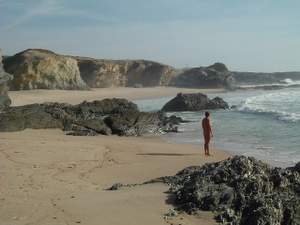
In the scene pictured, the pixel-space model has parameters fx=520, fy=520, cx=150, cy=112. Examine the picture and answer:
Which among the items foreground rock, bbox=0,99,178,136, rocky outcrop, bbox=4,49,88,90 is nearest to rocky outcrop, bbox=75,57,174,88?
rocky outcrop, bbox=4,49,88,90

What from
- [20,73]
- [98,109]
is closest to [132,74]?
[20,73]

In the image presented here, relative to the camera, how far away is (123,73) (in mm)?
71625

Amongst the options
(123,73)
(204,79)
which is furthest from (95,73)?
(204,79)

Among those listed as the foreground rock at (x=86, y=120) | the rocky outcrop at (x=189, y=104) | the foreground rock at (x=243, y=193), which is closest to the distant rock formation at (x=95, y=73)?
the rocky outcrop at (x=189, y=104)

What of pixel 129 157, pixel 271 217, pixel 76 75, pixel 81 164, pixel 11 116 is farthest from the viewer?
pixel 76 75

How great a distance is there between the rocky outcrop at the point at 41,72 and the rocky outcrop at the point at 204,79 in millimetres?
27986

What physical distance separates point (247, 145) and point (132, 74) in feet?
186

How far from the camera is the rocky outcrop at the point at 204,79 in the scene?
76.8m

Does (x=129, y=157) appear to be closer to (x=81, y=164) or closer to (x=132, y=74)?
(x=81, y=164)

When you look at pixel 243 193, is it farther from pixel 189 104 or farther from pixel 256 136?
pixel 189 104

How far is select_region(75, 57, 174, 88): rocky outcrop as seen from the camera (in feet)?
212

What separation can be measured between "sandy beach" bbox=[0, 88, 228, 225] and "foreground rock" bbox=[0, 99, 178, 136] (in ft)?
3.61

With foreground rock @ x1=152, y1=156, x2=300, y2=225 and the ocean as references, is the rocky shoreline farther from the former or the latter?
the ocean

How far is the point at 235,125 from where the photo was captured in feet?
80.4
